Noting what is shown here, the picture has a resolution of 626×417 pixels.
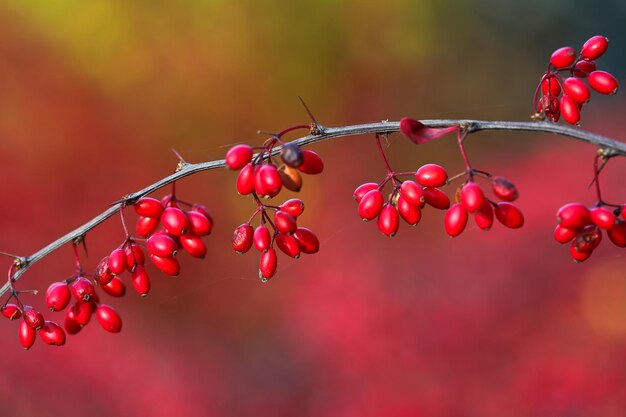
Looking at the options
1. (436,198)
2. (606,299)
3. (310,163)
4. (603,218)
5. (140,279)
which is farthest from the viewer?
(606,299)

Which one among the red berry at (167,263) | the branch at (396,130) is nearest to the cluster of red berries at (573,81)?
the branch at (396,130)

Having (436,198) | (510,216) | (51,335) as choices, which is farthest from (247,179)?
(51,335)

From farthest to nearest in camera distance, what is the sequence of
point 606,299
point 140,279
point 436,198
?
1. point 606,299
2. point 140,279
3. point 436,198

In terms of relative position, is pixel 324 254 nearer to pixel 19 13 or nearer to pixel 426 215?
pixel 426 215

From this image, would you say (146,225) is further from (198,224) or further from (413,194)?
(413,194)

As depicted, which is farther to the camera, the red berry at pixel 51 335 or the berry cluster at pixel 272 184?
the red berry at pixel 51 335

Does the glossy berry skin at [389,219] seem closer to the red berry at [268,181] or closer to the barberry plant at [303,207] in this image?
the barberry plant at [303,207]
